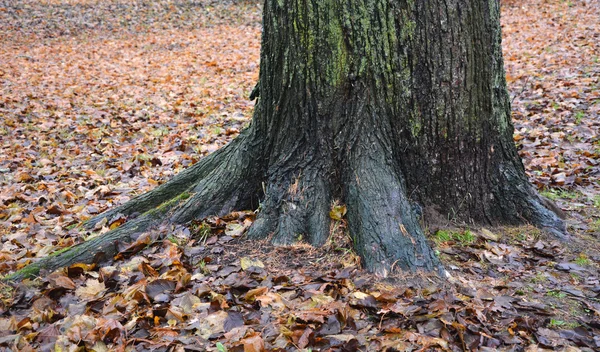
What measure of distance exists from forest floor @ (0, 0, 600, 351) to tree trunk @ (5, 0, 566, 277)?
0.56 feet

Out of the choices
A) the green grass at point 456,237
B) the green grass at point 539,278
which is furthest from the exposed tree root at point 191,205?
the green grass at point 539,278

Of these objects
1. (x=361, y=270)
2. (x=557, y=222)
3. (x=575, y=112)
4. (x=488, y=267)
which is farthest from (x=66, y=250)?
(x=575, y=112)

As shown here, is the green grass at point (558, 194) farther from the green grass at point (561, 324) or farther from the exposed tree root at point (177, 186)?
the exposed tree root at point (177, 186)

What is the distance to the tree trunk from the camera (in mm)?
3131

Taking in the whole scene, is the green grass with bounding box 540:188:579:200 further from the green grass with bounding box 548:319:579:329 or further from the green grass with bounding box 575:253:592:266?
the green grass with bounding box 548:319:579:329

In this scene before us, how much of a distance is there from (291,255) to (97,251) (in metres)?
1.37

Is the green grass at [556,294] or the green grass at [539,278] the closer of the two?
the green grass at [556,294]

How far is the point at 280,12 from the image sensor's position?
3.25 metres

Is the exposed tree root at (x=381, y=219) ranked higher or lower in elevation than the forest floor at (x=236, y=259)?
higher

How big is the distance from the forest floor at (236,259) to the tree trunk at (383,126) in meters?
0.17

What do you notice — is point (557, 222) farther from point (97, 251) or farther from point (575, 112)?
point (575, 112)

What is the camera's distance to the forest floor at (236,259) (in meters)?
2.56

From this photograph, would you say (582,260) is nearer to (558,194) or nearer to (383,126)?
(558,194)

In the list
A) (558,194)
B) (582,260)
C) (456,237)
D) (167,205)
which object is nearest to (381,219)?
(456,237)
